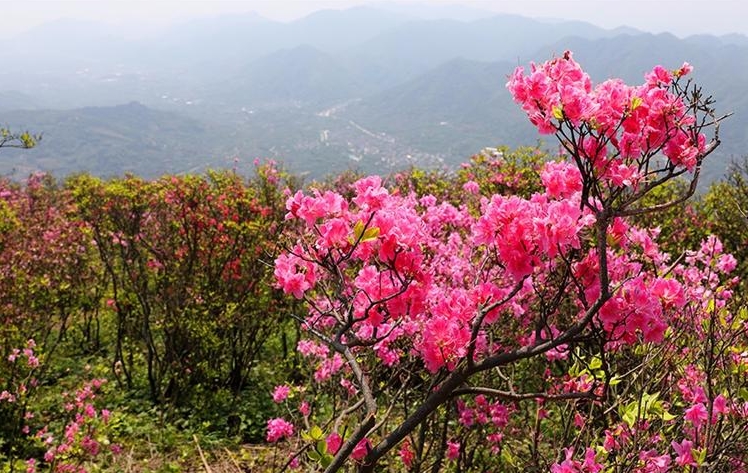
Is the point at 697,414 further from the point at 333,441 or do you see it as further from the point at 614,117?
the point at 333,441

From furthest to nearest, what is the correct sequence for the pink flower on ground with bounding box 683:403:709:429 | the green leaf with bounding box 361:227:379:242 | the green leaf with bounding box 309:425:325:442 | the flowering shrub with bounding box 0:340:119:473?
the flowering shrub with bounding box 0:340:119:473, the pink flower on ground with bounding box 683:403:709:429, the green leaf with bounding box 309:425:325:442, the green leaf with bounding box 361:227:379:242

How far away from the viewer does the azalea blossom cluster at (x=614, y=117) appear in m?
2.01

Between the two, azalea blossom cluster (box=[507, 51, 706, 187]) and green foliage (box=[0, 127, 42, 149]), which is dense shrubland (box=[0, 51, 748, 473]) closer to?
azalea blossom cluster (box=[507, 51, 706, 187])

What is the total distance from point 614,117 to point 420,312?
1.12 meters

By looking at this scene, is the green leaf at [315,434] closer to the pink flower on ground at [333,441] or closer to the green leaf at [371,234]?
the pink flower on ground at [333,441]

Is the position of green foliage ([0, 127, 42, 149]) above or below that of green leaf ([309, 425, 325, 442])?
above

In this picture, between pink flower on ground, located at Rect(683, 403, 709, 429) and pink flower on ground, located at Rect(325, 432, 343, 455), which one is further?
pink flower on ground, located at Rect(683, 403, 709, 429)

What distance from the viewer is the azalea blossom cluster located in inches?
79.1

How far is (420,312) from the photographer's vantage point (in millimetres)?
2254

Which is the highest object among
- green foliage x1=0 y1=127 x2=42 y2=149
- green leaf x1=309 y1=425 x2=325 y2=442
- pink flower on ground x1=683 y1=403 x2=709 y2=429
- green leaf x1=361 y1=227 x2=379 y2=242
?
green foliage x1=0 y1=127 x2=42 y2=149

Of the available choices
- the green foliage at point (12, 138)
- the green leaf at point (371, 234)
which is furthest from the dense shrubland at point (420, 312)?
the green foliage at point (12, 138)

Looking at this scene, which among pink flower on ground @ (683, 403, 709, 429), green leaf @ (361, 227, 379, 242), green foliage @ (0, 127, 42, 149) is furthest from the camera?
green foliage @ (0, 127, 42, 149)

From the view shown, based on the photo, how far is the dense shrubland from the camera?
207 cm

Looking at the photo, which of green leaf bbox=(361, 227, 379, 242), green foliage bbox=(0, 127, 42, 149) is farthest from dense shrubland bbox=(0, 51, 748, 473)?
green foliage bbox=(0, 127, 42, 149)
